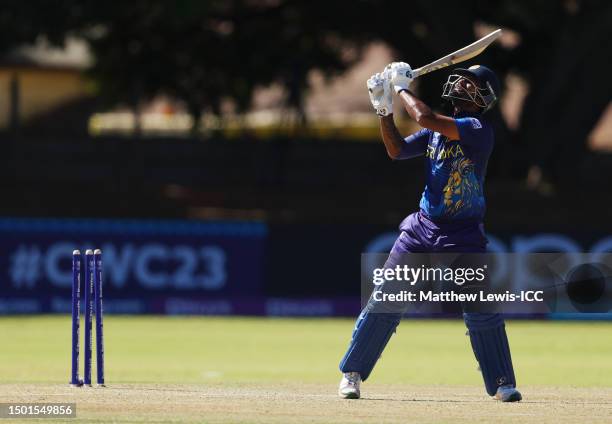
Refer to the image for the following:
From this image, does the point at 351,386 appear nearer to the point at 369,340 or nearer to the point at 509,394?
the point at 369,340

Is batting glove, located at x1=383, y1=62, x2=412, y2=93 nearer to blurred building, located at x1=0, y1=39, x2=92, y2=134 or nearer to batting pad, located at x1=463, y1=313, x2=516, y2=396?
batting pad, located at x1=463, y1=313, x2=516, y2=396

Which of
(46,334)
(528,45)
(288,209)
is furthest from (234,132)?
(46,334)

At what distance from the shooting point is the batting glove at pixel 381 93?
8.59 meters

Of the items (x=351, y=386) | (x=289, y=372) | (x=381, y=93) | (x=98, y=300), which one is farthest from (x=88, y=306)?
(x=289, y=372)

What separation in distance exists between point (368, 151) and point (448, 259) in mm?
22830

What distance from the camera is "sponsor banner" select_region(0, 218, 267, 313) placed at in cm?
2084

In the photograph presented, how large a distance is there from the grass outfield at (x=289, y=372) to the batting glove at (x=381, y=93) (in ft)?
5.88

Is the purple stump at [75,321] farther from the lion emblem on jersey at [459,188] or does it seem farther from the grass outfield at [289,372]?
the lion emblem on jersey at [459,188]

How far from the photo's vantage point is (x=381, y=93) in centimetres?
862

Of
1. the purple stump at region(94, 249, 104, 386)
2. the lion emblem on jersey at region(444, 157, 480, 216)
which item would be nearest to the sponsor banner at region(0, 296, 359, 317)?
the purple stump at region(94, 249, 104, 386)

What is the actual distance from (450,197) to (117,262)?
42.5 ft

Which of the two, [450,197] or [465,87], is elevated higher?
[465,87]

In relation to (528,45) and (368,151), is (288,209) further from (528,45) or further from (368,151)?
(528,45)

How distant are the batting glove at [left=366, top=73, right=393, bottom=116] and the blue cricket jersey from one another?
395 millimetres
